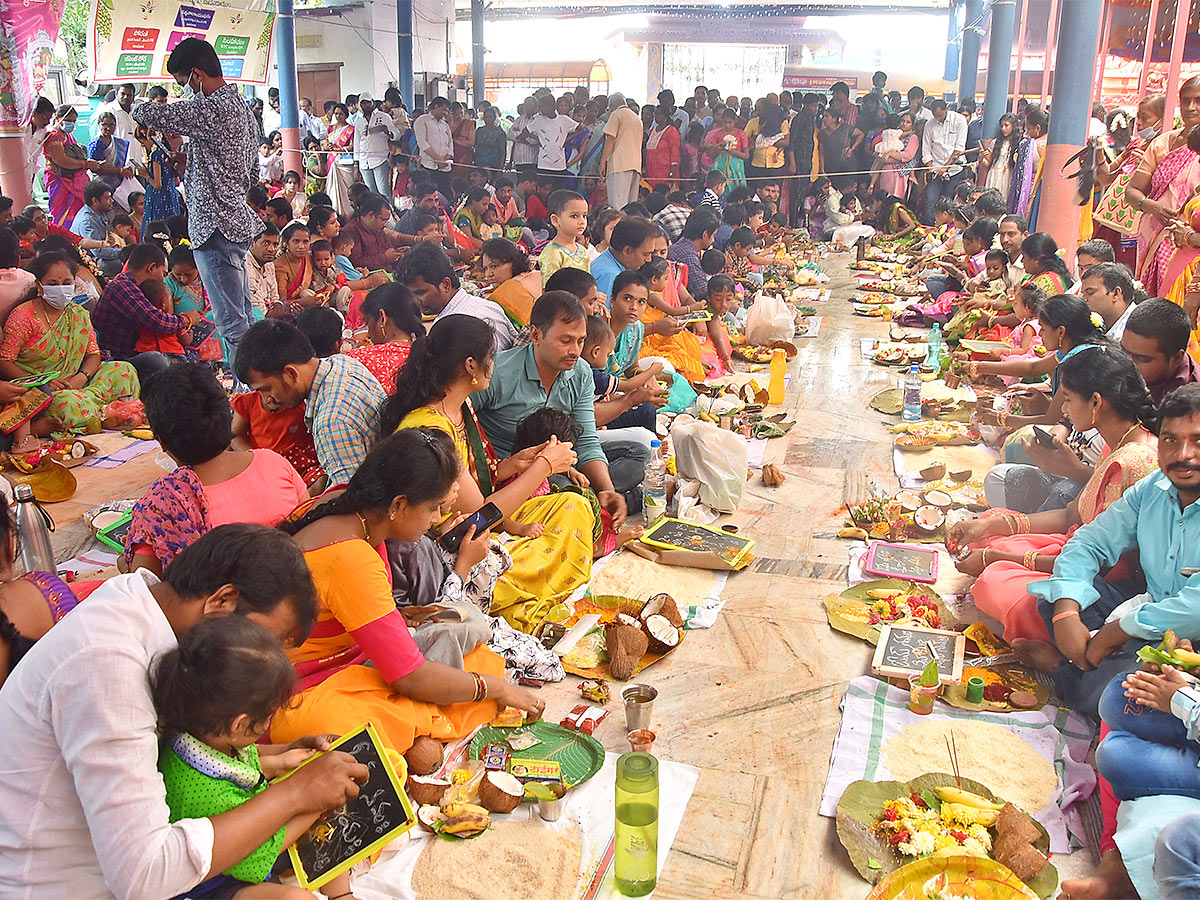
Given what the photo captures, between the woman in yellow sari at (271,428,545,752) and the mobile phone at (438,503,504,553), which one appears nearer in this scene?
the woman in yellow sari at (271,428,545,752)

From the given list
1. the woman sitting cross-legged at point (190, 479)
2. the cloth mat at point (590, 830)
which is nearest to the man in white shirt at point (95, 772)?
the cloth mat at point (590, 830)

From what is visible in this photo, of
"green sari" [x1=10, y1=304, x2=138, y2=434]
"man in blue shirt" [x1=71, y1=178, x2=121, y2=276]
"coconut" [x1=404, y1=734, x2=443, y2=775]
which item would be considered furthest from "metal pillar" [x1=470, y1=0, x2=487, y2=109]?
"coconut" [x1=404, y1=734, x2=443, y2=775]

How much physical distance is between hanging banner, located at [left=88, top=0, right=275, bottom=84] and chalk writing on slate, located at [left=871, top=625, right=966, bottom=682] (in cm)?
972

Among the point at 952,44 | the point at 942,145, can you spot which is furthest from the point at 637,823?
the point at 952,44

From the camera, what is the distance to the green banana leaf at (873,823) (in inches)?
92.8

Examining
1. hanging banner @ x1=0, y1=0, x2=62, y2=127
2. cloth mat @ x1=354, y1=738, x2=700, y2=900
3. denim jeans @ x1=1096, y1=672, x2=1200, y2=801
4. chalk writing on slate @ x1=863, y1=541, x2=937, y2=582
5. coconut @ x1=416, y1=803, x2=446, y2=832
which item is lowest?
cloth mat @ x1=354, y1=738, x2=700, y2=900

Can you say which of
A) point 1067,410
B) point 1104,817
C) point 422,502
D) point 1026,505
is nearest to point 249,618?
point 422,502

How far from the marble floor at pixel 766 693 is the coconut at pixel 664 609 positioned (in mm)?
95

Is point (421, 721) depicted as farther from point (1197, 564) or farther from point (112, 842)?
point (1197, 564)

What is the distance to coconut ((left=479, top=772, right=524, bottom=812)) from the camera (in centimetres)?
258

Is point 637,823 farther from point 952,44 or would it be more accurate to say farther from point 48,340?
point 952,44

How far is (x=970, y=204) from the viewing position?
11.7 metres

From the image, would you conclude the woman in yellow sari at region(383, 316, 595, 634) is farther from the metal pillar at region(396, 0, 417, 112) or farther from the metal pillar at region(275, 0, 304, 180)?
the metal pillar at region(396, 0, 417, 112)

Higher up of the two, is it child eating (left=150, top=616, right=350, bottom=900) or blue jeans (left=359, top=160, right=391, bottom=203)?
blue jeans (left=359, top=160, right=391, bottom=203)
